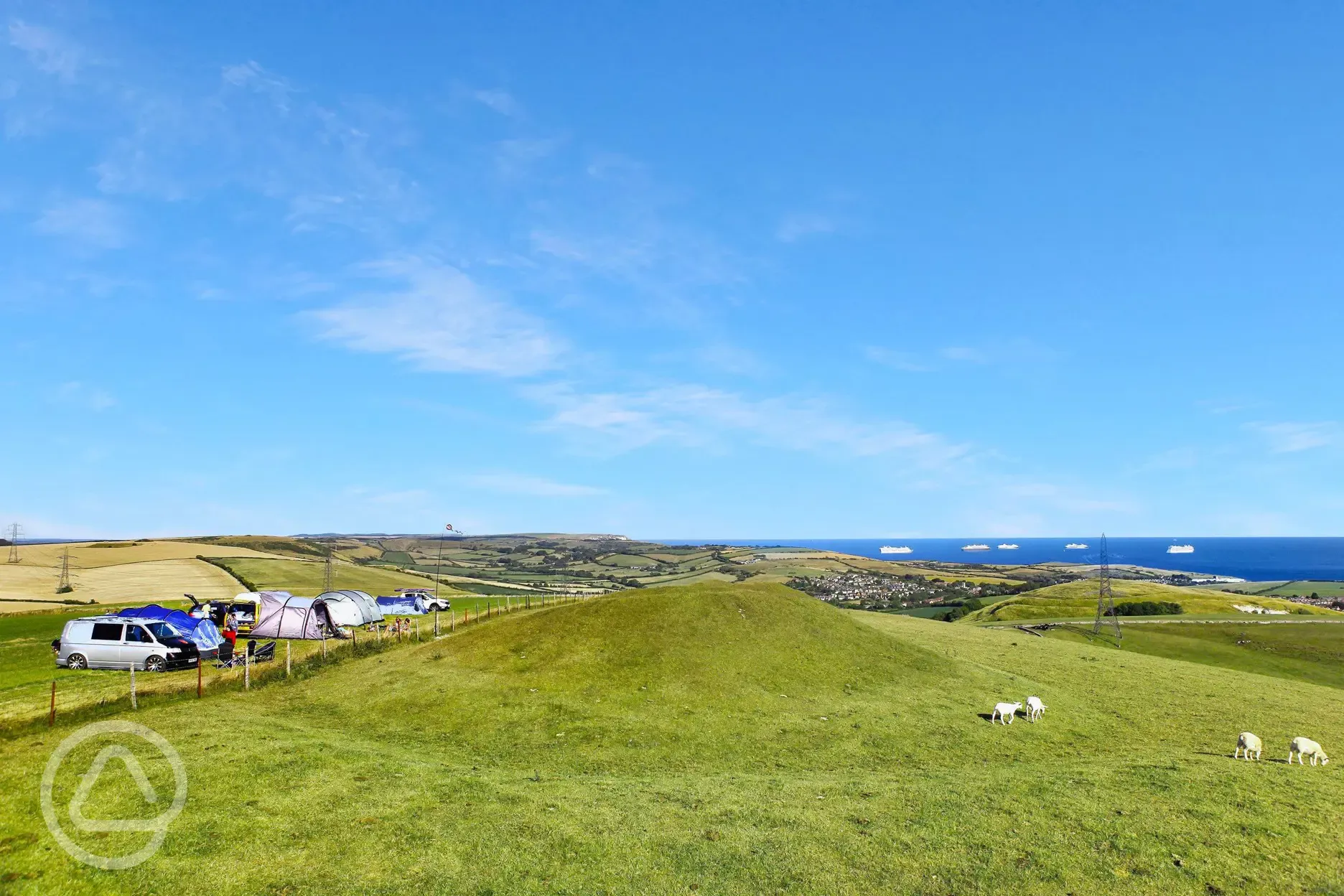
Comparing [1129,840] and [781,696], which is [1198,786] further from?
[781,696]

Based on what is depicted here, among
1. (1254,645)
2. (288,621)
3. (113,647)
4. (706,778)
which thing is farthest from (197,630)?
(1254,645)

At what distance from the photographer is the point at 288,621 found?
151ft

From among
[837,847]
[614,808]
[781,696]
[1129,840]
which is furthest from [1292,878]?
[781,696]

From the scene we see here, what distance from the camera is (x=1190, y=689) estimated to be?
33.1 metres

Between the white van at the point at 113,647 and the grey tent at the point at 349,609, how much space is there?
16210 millimetres

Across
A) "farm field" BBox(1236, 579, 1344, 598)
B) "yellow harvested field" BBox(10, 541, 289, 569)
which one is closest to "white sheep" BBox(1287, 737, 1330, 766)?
"yellow harvested field" BBox(10, 541, 289, 569)

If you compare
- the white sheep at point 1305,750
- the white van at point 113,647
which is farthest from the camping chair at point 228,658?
the white sheep at point 1305,750

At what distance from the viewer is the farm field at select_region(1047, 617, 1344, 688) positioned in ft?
143

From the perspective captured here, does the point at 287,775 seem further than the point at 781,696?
No

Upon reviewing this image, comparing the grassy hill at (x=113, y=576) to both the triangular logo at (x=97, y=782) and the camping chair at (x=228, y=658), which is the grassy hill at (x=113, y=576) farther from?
the triangular logo at (x=97, y=782)

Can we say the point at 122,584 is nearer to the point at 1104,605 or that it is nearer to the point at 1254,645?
the point at 1254,645

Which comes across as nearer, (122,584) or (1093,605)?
(122,584)

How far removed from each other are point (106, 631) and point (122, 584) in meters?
64.4

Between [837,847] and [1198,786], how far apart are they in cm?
1100
